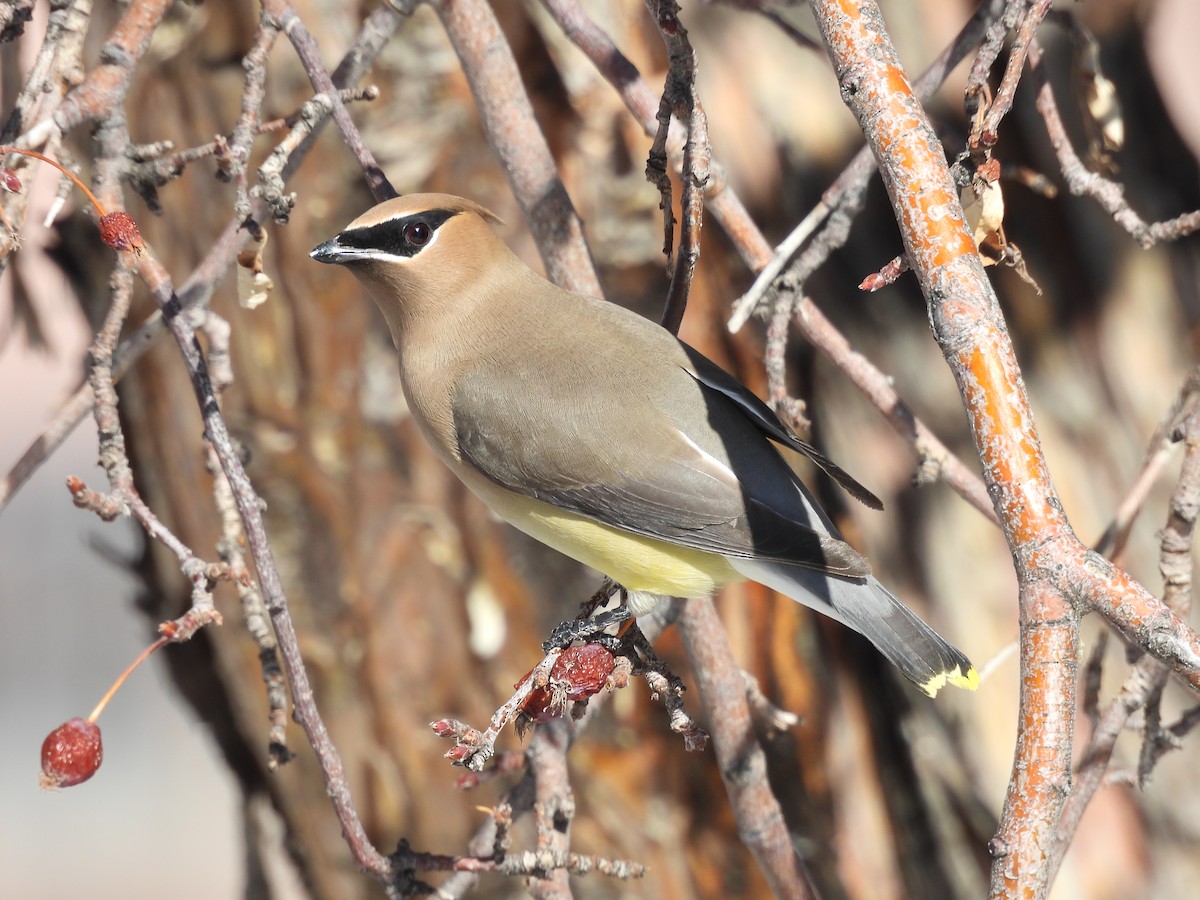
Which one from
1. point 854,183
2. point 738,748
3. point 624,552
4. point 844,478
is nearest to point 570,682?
point 624,552

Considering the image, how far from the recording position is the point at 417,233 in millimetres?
2277

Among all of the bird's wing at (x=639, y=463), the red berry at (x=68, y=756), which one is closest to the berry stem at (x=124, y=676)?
the red berry at (x=68, y=756)

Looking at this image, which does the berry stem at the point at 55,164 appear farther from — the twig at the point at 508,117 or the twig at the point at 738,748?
the twig at the point at 738,748

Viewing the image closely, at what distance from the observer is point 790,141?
2941mm

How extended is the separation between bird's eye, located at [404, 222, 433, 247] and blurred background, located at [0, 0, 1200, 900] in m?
0.87

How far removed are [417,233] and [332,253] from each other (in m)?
0.18

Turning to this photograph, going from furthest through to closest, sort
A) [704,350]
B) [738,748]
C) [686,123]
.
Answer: [704,350] → [738,748] → [686,123]

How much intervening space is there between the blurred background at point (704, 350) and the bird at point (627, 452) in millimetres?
617

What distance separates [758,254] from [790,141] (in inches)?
34.8

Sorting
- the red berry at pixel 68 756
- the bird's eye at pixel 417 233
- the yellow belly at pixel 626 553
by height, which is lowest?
the red berry at pixel 68 756

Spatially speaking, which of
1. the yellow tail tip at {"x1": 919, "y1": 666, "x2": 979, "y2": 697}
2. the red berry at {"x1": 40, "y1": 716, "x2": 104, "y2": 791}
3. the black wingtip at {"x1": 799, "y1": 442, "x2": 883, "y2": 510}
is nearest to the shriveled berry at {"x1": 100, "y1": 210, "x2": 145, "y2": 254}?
the red berry at {"x1": 40, "y1": 716, "x2": 104, "y2": 791}

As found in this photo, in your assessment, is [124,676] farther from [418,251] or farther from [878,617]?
[878,617]

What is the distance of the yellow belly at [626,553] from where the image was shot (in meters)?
2.19

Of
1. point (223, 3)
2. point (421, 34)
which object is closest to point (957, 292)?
point (421, 34)
